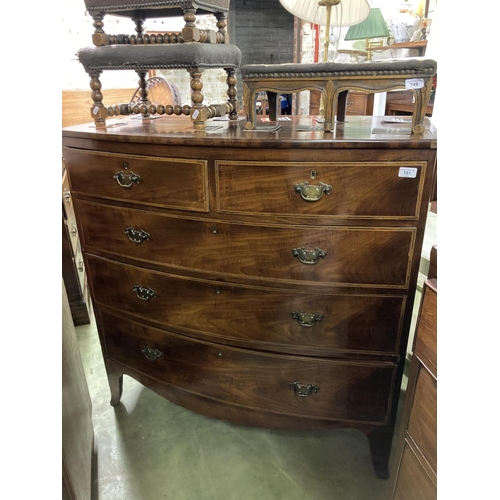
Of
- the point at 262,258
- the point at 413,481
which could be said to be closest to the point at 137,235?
the point at 262,258

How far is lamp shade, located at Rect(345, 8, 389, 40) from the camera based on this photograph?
7.13ft

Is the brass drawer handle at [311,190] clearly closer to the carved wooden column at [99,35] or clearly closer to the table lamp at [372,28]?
the carved wooden column at [99,35]

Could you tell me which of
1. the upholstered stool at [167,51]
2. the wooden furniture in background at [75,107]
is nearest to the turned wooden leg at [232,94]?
the upholstered stool at [167,51]

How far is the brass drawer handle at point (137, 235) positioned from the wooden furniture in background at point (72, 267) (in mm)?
923

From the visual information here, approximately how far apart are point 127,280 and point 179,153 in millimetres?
526

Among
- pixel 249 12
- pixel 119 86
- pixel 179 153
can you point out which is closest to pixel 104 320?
pixel 179 153

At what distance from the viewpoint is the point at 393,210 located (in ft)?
3.25

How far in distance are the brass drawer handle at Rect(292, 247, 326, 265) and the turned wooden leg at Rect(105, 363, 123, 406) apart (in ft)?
3.29

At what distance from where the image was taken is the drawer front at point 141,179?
109 cm

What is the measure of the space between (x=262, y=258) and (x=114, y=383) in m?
0.98

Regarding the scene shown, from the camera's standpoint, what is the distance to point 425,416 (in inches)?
33.3

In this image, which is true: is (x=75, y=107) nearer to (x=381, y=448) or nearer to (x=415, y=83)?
(x=415, y=83)
